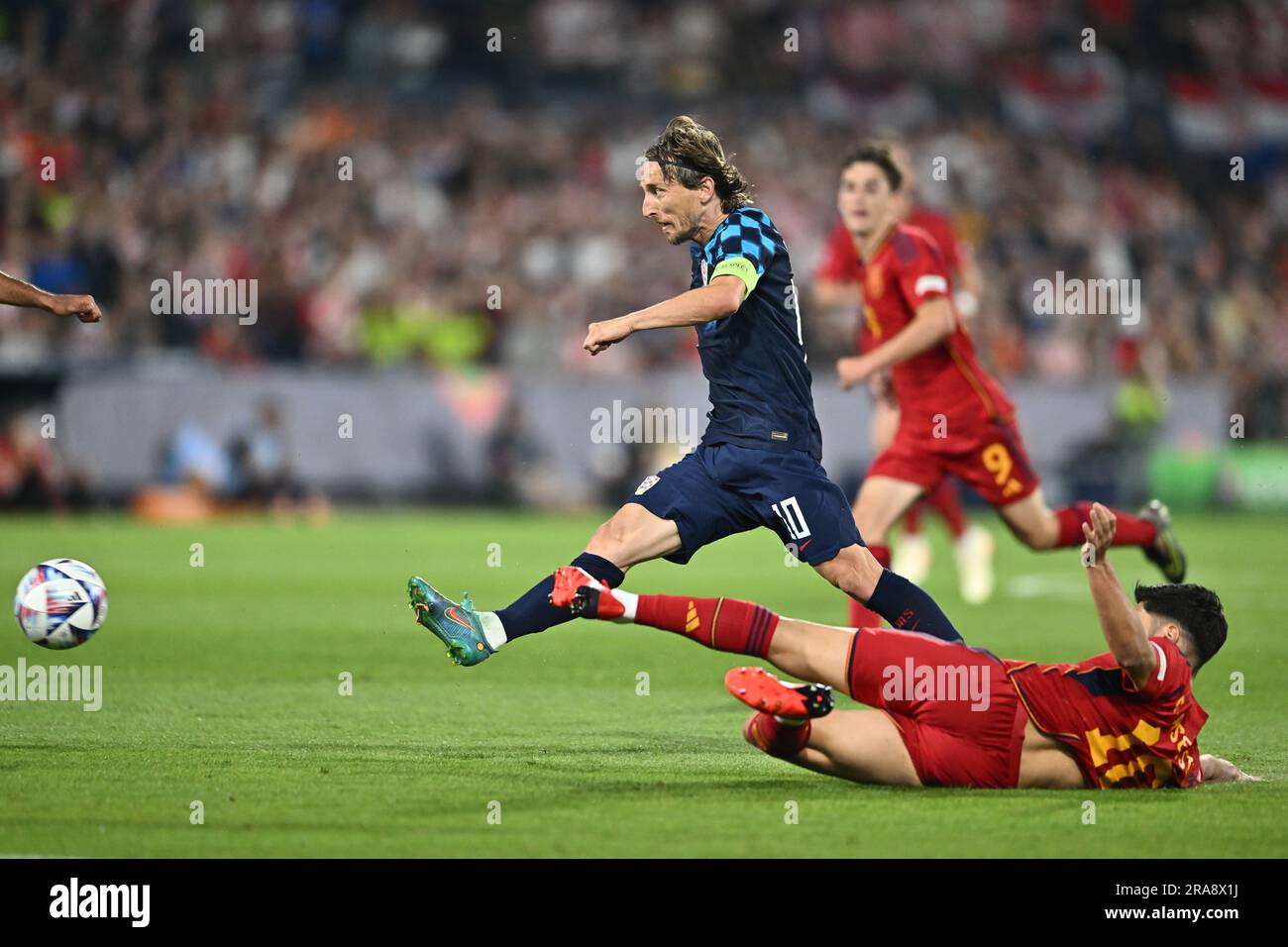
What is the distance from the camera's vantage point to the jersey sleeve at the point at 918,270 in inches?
389

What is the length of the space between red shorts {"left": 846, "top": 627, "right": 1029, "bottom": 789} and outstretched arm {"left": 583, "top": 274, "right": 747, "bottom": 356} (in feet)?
4.48

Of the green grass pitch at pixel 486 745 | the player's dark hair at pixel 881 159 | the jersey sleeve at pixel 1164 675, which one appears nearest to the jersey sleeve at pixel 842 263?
the player's dark hair at pixel 881 159

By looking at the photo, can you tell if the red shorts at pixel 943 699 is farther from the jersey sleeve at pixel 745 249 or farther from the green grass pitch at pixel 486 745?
the jersey sleeve at pixel 745 249

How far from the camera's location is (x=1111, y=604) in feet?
19.9

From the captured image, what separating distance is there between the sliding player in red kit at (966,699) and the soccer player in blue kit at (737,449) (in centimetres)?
67

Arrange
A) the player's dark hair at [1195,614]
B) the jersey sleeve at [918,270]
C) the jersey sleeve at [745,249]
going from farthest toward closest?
the jersey sleeve at [918,270], the jersey sleeve at [745,249], the player's dark hair at [1195,614]

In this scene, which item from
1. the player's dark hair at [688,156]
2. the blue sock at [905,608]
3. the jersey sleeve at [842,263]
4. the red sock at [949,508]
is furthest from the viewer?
the red sock at [949,508]

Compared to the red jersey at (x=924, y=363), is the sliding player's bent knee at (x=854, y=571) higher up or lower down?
lower down

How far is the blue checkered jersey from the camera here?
7457 millimetres

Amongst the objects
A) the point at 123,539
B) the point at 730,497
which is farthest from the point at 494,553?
the point at 730,497

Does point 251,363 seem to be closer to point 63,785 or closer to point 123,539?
point 123,539

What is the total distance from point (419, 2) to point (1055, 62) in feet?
33.2

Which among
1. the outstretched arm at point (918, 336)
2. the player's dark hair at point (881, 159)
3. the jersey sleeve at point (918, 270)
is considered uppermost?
the player's dark hair at point (881, 159)

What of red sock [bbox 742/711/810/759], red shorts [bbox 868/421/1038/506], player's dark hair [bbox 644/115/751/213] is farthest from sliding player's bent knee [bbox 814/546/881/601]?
red shorts [bbox 868/421/1038/506]
